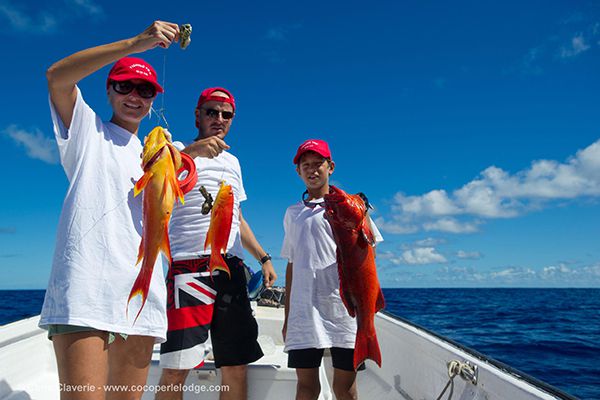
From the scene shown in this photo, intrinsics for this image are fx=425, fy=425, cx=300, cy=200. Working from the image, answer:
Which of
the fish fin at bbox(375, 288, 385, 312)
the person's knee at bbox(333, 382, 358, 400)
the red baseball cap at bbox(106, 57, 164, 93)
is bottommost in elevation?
the person's knee at bbox(333, 382, 358, 400)

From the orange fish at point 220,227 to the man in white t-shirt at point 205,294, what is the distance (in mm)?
124

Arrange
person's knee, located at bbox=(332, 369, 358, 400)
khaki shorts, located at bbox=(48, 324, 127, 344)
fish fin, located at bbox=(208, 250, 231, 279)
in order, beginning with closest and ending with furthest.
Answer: khaki shorts, located at bbox=(48, 324, 127, 344)
fish fin, located at bbox=(208, 250, 231, 279)
person's knee, located at bbox=(332, 369, 358, 400)

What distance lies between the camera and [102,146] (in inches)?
90.4

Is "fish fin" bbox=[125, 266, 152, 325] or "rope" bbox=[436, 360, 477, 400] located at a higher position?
"fish fin" bbox=[125, 266, 152, 325]

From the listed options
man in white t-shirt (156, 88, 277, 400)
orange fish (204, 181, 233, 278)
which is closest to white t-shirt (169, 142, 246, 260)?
man in white t-shirt (156, 88, 277, 400)

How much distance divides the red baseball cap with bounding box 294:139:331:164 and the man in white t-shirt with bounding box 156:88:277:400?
0.64m

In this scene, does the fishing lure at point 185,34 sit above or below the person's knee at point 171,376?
above

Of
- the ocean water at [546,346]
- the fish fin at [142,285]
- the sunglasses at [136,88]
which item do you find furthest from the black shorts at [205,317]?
the ocean water at [546,346]

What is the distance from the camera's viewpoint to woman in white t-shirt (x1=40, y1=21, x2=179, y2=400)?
1995 mm

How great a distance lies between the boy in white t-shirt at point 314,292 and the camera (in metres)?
3.33

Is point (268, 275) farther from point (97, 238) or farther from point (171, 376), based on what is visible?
point (97, 238)

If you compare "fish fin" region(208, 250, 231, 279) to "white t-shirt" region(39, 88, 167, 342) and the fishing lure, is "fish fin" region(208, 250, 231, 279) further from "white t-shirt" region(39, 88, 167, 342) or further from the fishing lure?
the fishing lure

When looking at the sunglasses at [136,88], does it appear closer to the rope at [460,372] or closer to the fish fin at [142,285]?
the fish fin at [142,285]

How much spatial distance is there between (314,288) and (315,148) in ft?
3.85
